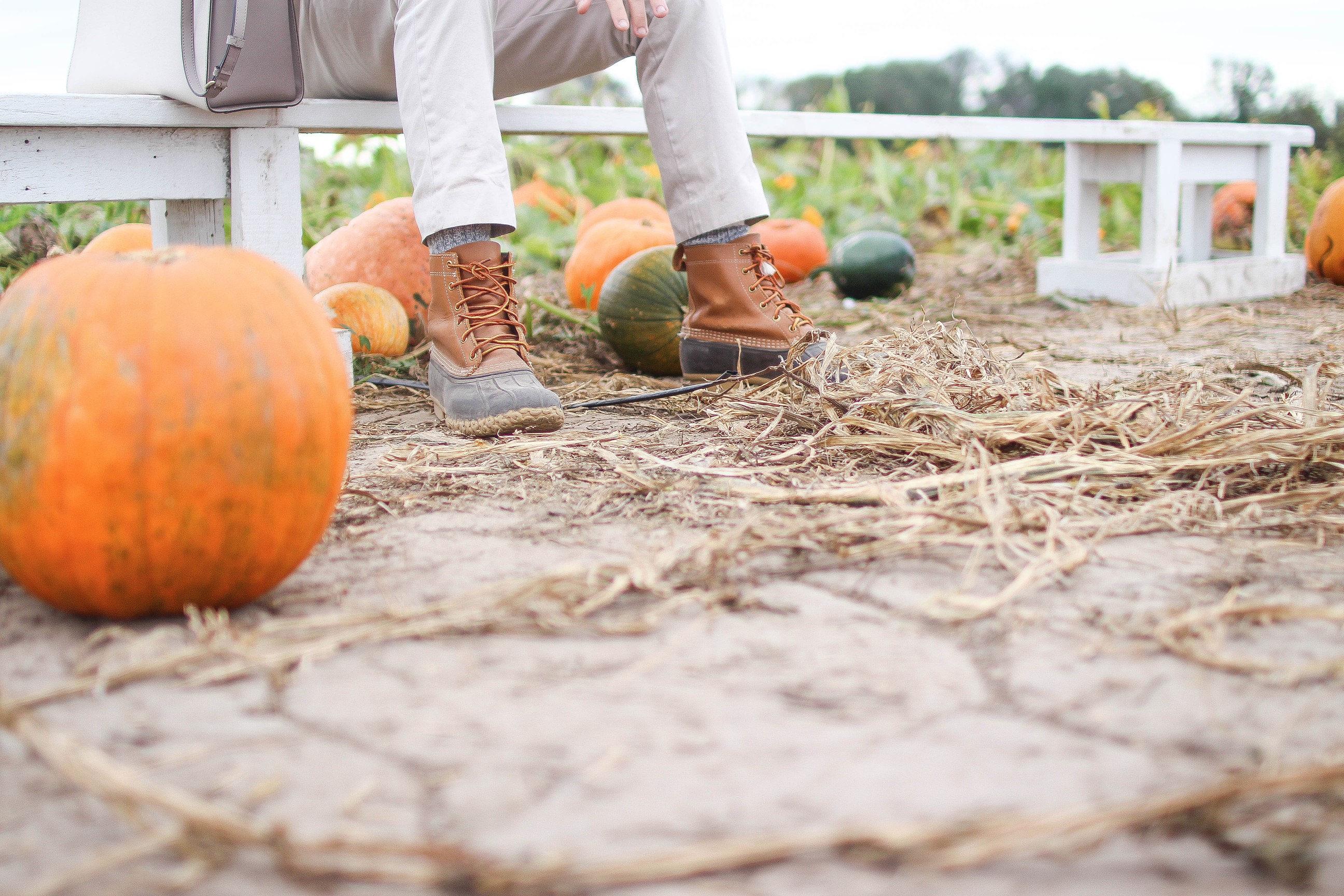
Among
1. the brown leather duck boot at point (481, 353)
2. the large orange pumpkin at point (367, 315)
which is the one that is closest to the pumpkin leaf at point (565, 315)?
the large orange pumpkin at point (367, 315)

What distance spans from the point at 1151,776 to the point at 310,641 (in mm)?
780

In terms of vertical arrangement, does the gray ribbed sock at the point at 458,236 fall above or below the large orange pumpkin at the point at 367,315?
above

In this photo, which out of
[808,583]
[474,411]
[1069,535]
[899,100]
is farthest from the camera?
[899,100]

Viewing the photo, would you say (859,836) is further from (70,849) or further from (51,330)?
(51,330)

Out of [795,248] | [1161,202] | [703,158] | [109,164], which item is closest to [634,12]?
[703,158]

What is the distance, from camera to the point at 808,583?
1.26m

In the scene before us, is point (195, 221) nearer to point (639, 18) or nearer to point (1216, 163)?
point (639, 18)

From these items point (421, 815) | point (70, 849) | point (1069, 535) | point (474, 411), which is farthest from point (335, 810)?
point (474, 411)

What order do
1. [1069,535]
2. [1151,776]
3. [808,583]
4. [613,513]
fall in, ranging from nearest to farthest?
[1151,776] < [808,583] < [1069,535] < [613,513]

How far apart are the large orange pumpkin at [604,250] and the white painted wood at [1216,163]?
7.38ft

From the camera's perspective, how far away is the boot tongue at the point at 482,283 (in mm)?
2111

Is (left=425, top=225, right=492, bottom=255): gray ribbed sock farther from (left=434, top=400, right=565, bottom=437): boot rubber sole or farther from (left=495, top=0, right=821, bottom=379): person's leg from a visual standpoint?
(left=495, top=0, right=821, bottom=379): person's leg

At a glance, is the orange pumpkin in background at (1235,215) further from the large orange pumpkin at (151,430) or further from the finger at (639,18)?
the large orange pumpkin at (151,430)

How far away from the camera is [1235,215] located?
5.38 metres
